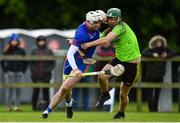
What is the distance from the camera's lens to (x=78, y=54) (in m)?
19.8

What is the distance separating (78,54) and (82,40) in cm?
44

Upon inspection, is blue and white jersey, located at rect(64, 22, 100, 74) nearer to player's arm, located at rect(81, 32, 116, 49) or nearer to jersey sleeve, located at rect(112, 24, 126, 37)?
player's arm, located at rect(81, 32, 116, 49)

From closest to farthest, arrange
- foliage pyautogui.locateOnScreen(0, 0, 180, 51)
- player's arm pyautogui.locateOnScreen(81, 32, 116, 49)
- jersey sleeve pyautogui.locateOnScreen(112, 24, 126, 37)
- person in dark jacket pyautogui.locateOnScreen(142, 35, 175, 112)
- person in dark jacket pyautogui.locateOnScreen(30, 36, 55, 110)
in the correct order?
player's arm pyautogui.locateOnScreen(81, 32, 116, 49) < jersey sleeve pyautogui.locateOnScreen(112, 24, 126, 37) < person in dark jacket pyautogui.locateOnScreen(142, 35, 175, 112) < person in dark jacket pyautogui.locateOnScreen(30, 36, 55, 110) < foliage pyautogui.locateOnScreen(0, 0, 180, 51)

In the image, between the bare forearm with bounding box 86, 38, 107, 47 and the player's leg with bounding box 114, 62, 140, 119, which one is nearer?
the bare forearm with bounding box 86, 38, 107, 47

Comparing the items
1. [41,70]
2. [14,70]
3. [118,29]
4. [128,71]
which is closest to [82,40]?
→ [118,29]

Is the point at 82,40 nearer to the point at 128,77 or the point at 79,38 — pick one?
the point at 79,38

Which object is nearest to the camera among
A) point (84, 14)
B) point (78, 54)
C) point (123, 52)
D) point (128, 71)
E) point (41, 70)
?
point (78, 54)

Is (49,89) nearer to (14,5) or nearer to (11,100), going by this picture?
(11,100)

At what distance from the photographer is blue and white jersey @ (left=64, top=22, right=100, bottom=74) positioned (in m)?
19.4

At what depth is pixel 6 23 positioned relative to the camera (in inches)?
1501

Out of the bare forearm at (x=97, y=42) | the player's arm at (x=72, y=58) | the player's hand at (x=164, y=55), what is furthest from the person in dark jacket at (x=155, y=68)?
the player's arm at (x=72, y=58)

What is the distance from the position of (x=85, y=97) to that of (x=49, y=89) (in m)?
1.11

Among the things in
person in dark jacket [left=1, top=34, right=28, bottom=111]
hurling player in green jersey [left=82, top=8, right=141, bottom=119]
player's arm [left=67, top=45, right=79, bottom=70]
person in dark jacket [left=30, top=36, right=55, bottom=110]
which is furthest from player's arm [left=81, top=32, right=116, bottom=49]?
person in dark jacket [left=1, top=34, right=28, bottom=111]

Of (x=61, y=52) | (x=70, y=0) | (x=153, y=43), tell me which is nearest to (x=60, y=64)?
(x=61, y=52)
